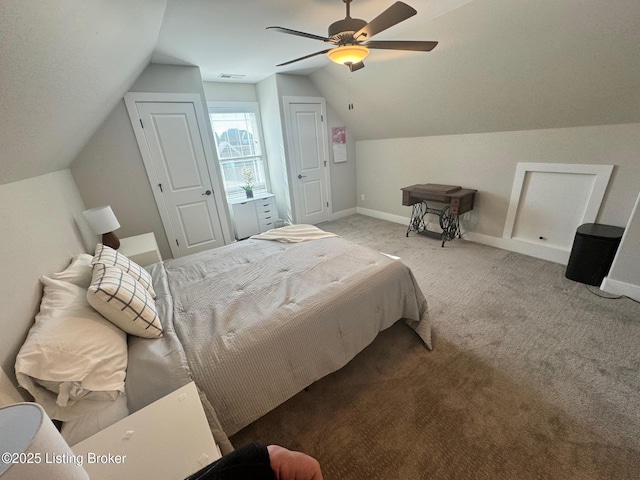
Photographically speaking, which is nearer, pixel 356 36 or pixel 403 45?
pixel 356 36

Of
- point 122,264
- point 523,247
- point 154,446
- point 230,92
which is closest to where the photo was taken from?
point 154,446

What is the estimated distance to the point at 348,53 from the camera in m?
1.76

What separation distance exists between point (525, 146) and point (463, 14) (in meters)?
1.60

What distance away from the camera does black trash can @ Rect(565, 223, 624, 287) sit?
2.29 meters

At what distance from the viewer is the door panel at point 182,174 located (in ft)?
10.2

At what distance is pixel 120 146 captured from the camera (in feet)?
9.71

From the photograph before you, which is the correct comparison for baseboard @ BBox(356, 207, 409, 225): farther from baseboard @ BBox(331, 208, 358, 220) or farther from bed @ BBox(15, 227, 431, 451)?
bed @ BBox(15, 227, 431, 451)

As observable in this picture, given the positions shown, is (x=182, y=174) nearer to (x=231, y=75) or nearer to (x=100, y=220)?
(x=100, y=220)

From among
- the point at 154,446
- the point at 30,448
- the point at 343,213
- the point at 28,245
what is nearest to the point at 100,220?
the point at 28,245

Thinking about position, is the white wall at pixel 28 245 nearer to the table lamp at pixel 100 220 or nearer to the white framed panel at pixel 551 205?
the table lamp at pixel 100 220

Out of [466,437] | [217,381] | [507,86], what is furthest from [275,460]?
[507,86]

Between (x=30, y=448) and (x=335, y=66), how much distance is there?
4.10 metres

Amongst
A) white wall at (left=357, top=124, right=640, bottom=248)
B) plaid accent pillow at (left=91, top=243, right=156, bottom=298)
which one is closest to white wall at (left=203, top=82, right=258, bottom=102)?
white wall at (left=357, top=124, right=640, bottom=248)

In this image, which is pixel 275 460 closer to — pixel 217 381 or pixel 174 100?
pixel 217 381
